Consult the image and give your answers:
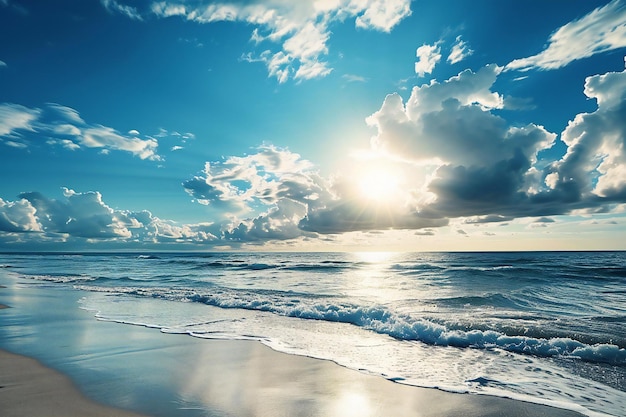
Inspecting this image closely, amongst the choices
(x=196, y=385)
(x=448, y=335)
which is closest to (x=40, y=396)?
(x=196, y=385)

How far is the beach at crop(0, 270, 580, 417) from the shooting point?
529cm

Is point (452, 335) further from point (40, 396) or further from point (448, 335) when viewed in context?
point (40, 396)

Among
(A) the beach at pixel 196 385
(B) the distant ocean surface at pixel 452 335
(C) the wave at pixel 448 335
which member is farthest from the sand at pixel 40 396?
(C) the wave at pixel 448 335

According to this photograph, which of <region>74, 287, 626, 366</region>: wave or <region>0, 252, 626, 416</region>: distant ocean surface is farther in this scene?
<region>74, 287, 626, 366</region>: wave

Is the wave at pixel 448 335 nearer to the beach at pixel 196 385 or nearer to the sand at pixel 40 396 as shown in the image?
the beach at pixel 196 385

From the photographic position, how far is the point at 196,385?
625 centimetres

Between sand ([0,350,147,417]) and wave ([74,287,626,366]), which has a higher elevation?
sand ([0,350,147,417])

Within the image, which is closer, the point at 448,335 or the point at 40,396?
the point at 40,396

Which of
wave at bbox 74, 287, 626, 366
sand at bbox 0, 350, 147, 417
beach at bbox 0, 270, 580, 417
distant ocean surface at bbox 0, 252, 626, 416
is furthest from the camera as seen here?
wave at bbox 74, 287, 626, 366

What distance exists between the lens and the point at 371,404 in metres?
5.61

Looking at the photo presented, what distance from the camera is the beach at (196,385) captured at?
17.3 ft

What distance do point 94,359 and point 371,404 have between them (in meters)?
5.89

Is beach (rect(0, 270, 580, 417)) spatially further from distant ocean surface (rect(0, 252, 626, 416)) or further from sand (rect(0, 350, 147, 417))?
distant ocean surface (rect(0, 252, 626, 416))

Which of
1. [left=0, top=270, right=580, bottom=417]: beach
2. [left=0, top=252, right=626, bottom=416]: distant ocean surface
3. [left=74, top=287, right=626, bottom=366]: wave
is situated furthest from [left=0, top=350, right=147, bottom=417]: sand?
[left=74, top=287, right=626, bottom=366]: wave
